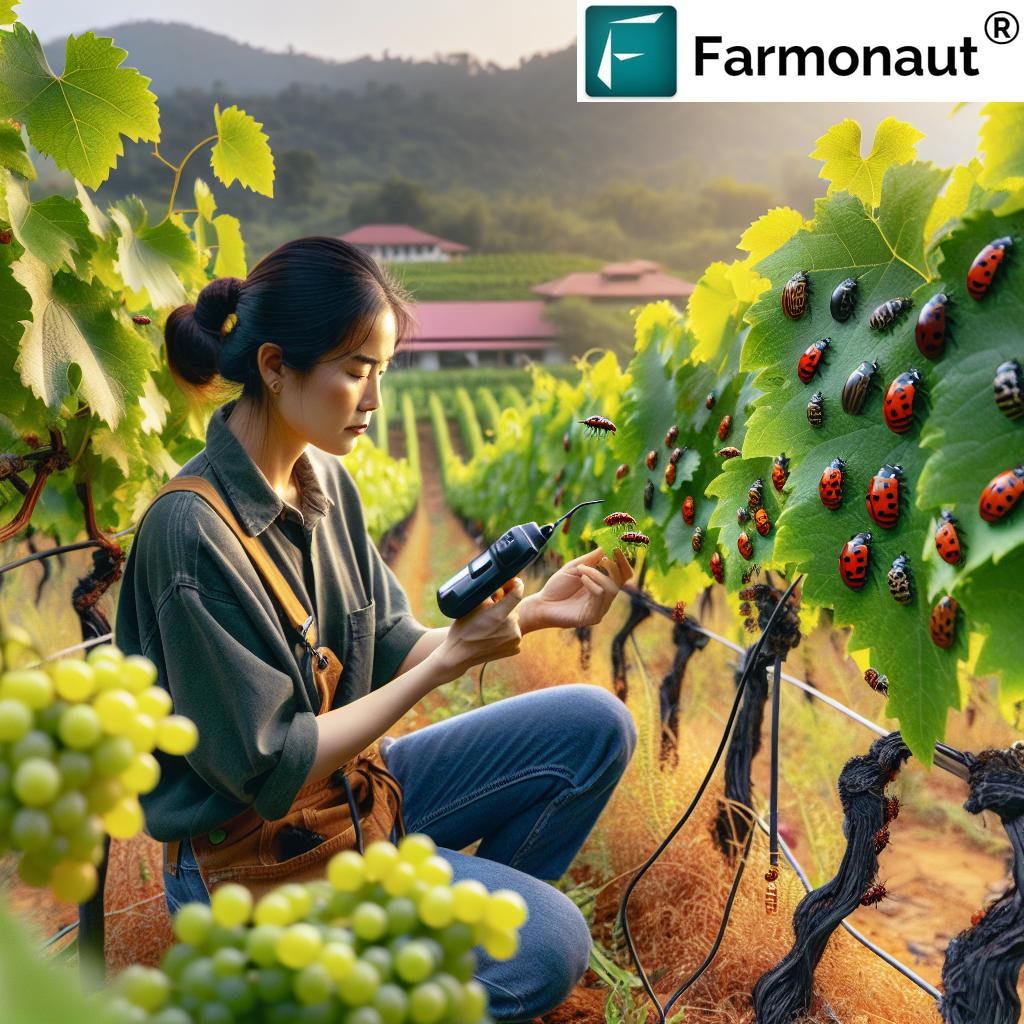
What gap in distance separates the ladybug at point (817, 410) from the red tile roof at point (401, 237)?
255 feet

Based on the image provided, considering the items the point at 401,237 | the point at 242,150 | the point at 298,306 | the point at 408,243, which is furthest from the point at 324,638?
the point at 401,237

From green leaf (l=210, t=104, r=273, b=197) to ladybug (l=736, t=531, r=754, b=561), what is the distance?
162 centimetres

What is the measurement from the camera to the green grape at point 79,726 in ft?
1.87

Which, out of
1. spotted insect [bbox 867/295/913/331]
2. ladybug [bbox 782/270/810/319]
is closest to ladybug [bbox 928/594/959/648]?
spotted insect [bbox 867/295/913/331]

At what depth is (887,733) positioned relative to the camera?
5.94ft

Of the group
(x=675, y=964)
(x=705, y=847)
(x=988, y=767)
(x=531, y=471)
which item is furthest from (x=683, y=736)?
(x=531, y=471)

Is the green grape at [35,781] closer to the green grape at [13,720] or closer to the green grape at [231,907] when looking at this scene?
the green grape at [13,720]

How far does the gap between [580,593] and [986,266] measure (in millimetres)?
1148

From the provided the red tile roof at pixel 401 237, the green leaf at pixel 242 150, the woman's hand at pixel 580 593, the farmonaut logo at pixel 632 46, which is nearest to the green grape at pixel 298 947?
the woman's hand at pixel 580 593

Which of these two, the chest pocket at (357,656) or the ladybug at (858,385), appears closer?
the ladybug at (858,385)

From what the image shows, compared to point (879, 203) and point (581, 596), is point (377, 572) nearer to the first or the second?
point (581, 596)

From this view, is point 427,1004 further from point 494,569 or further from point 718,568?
point 718,568

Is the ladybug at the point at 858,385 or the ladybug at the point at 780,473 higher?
the ladybug at the point at 858,385

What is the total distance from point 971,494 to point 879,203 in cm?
59
